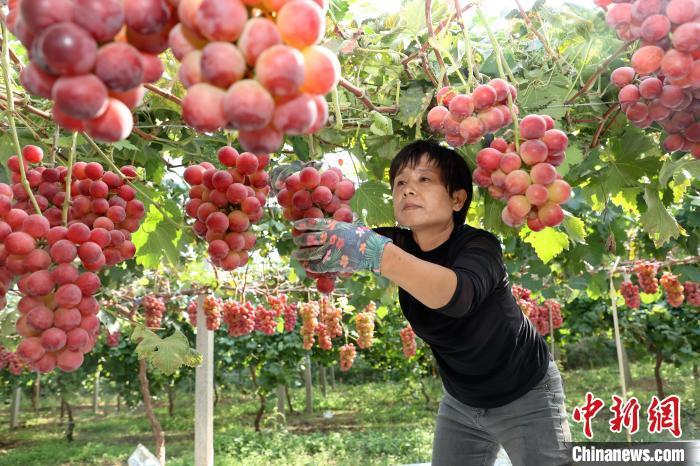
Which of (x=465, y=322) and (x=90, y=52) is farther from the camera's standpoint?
(x=465, y=322)

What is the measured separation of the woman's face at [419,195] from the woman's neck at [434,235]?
0.19 metres

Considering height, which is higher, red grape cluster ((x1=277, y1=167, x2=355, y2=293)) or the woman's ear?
the woman's ear

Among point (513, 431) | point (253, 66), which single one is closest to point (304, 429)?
point (513, 431)

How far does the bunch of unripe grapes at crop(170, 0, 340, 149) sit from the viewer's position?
520mm

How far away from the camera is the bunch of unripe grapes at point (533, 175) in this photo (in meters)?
1.21

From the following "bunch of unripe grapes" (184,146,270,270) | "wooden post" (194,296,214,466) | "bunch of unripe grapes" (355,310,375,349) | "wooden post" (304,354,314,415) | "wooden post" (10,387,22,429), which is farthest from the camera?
"wooden post" (10,387,22,429)

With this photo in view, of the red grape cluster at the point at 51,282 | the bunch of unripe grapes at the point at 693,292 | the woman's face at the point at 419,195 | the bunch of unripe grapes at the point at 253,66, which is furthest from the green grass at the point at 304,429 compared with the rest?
the bunch of unripe grapes at the point at 253,66

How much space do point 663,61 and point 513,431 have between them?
1.68 meters

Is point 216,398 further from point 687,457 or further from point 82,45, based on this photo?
point 82,45

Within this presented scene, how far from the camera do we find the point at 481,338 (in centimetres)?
226

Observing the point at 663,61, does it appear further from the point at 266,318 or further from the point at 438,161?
the point at 266,318

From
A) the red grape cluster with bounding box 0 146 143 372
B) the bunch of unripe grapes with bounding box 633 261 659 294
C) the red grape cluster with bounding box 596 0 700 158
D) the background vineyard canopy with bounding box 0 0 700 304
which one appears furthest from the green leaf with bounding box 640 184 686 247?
the bunch of unripe grapes with bounding box 633 261 659 294

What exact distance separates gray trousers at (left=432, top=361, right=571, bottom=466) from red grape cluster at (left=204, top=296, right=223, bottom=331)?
14.3 feet

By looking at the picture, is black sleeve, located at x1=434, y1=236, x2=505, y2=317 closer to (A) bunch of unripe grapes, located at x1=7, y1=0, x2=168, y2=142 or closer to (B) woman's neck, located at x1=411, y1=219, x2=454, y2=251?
(B) woman's neck, located at x1=411, y1=219, x2=454, y2=251
